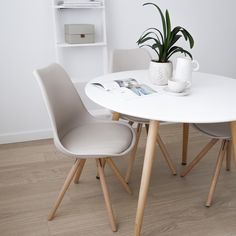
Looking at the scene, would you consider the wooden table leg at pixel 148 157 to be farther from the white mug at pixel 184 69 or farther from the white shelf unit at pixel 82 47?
the white shelf unit at pixel 82 47

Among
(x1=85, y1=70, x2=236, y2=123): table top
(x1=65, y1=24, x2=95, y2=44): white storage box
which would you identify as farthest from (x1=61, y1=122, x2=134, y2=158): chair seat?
(x1=65, y1=24, x2=95, y2=44): white storage box

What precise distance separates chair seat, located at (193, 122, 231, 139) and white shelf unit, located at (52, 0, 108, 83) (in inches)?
49.8

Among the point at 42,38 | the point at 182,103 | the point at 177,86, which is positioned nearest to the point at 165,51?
the point at 177,86

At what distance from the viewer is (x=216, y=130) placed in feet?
6.18

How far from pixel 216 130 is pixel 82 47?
5.10 feet

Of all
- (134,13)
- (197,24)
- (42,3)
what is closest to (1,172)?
(42,3)

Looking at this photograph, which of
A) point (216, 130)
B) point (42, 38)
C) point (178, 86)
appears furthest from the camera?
point (42, 38)

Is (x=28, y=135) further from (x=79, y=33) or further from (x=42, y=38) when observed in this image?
(x=79, y=33)

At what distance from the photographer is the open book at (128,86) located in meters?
1.70

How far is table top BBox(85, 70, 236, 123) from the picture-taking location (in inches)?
52.3

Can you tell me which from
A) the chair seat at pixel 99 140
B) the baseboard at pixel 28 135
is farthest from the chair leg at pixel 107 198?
the baseboard at pixel 28 135

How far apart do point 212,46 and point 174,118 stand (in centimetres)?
231

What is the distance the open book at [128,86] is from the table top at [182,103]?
0.05m

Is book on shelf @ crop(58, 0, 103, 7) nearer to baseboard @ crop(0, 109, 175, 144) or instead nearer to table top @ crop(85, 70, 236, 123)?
baseboard @ crop(0, 109, 175, 144)
